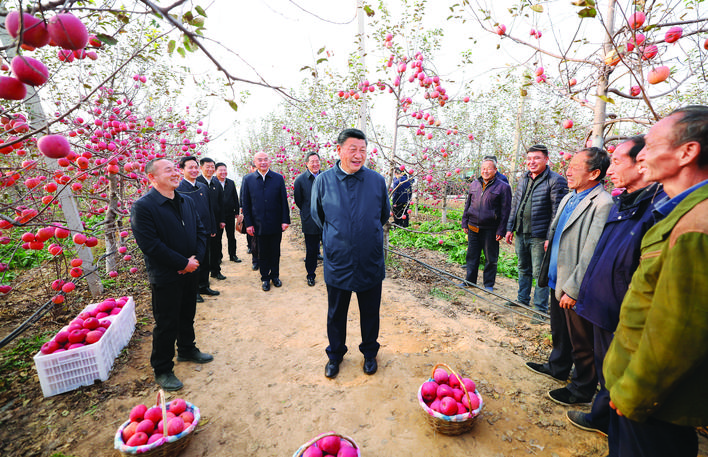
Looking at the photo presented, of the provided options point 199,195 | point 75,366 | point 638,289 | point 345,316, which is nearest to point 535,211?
point 345,316

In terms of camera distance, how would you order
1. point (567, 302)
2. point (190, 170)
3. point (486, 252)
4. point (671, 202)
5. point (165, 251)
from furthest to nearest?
1. point (486, 252)
2. point (190, 170)
3. point (165, 251)
4. point (567, 302)
5. point (671, 202)

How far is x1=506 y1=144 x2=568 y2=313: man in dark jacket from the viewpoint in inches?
150

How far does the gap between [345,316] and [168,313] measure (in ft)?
4.99

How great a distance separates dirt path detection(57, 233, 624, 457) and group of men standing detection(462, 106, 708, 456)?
34cm

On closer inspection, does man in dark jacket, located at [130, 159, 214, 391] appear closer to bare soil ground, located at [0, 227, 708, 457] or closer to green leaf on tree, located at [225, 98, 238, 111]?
bare soil ground, located at [0, 227, 708, 457]

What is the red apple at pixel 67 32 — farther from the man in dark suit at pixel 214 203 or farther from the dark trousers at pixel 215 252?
the dark trousers at pixel 215 252

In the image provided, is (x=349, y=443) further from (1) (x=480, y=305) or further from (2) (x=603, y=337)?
(1) (x=480, y=305)

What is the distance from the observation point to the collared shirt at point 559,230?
250cm

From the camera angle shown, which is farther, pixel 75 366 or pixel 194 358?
pixel 194 358

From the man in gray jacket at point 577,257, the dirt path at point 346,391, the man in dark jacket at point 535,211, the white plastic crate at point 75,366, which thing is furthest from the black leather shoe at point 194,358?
the man in dark jacket at point 535,211

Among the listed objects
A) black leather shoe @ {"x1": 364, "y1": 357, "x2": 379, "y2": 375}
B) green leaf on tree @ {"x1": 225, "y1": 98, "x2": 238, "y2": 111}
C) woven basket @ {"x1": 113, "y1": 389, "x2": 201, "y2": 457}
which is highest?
green leaf on tree @ {"x1": 225, "y1": 98, "x2": 238, "y2": 111}

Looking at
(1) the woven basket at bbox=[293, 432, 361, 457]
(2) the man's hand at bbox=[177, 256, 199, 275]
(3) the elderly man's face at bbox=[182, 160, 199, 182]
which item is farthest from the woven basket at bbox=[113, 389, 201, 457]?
(3) the elderly man's face at bbox=[182, 160, 199, 182]

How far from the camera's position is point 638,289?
3.96 ft

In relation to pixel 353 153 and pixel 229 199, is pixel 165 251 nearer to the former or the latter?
pixel 353 153
